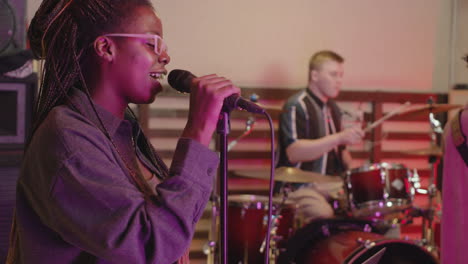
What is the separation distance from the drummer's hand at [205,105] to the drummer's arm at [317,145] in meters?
3.32

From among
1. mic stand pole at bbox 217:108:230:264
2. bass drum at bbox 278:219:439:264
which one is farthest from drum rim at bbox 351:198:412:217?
mic stand pole at bbox 217:108:230:264

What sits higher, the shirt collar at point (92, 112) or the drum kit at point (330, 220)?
the shirt collar at point (92, 112)

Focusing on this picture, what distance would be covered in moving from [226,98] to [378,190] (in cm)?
292

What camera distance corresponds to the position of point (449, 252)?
2.37 meters

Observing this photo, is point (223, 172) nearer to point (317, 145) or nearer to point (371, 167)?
point (371, 167)

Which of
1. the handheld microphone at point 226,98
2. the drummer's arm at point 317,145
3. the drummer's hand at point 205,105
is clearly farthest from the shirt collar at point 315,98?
the drummer's hand at point 205,105

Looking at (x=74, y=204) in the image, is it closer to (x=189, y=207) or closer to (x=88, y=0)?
(x=189, y=207)

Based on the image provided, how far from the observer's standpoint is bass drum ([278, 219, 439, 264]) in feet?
11.2

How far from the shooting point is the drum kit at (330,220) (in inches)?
147

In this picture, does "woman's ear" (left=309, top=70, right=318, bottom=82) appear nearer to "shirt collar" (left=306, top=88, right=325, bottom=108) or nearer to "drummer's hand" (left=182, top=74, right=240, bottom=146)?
"shirt collar" (left=306, top=88, right=325, bottom=108)

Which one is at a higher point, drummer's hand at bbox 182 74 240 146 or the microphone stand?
drummer's hand at bbox 182 74 240 146

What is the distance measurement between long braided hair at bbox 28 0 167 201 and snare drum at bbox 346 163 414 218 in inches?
111

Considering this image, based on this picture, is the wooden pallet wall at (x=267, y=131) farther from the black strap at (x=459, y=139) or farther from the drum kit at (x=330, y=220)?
the black strap at (x=459, y=139)

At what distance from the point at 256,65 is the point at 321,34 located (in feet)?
2.33
